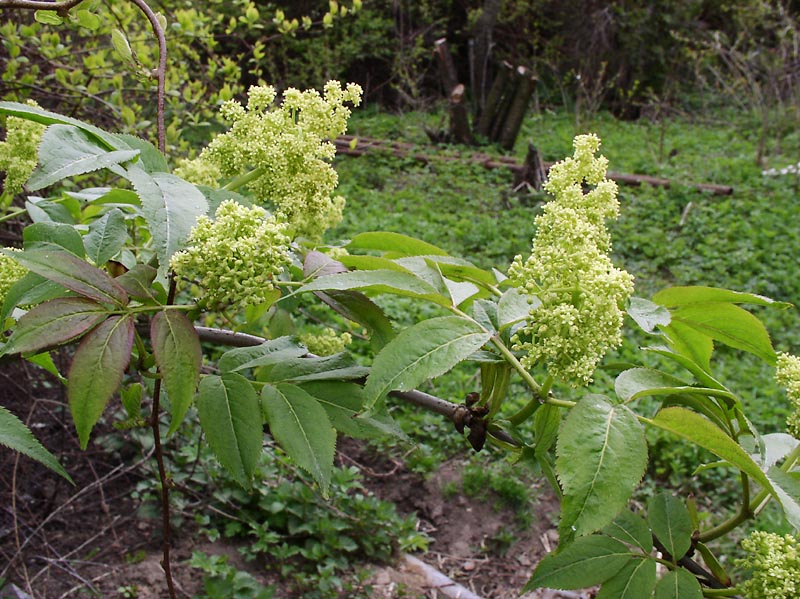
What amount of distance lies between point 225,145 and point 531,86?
9.80m

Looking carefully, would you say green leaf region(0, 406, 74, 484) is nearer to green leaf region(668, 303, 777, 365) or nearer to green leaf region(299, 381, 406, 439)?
green leaf region(299, 381, 406, 439)

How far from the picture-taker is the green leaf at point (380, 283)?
87 centimetres

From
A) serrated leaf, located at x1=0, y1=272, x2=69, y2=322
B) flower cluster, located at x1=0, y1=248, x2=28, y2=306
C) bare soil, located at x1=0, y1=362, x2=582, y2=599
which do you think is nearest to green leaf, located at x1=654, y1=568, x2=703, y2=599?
serrated leaf, located at x1=0, y1=272, x2=69, y2=322

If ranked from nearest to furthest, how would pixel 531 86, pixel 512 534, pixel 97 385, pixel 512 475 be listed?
1. pixel 97 385
2. pixel 512 534
3. pixel 512 475
4. pixel 531 86

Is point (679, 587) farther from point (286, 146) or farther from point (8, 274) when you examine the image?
point (8, 274)

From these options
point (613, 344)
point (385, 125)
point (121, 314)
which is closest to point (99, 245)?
point (121, 314)

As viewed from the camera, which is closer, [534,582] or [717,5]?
[534,582]

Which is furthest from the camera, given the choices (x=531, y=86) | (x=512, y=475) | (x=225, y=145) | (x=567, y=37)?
(x=567, y=37)

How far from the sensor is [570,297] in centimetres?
90

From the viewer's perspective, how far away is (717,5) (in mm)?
14406

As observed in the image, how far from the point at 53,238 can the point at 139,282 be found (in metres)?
0.25

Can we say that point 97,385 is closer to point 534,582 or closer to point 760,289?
point 534,582

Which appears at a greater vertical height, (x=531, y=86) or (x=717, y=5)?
(x=717, y=5)

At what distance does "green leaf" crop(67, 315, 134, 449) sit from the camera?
2.54 ft
